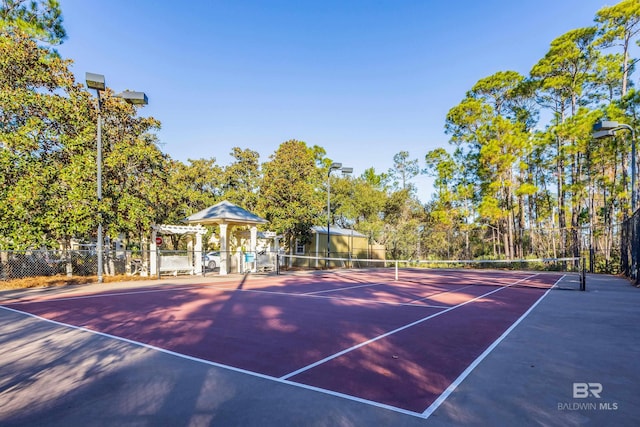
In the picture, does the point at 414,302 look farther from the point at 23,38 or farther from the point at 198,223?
the point at 23,38

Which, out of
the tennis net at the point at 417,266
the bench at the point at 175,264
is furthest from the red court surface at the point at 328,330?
the tennis net at the point at 417,266

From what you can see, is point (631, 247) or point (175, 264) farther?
point (175, 264)

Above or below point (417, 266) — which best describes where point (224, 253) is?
above

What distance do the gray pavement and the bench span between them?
1297cm

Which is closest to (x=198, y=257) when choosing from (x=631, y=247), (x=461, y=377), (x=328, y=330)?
(x=328, y=330)

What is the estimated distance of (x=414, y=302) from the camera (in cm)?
986

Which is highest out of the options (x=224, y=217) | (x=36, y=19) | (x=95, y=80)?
(x=36, y=19)

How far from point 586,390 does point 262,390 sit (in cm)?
324

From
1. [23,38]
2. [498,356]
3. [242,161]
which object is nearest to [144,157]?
[23,38]

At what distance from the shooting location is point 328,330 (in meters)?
6.54

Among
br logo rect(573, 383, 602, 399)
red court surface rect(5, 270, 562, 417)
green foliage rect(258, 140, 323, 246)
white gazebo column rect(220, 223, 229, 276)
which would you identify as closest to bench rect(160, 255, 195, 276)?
white gazebo column rect(220, 223, 229, 276)

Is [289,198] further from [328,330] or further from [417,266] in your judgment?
[328,330]

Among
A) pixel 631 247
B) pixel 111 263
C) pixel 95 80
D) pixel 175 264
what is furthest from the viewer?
pixel 175 264

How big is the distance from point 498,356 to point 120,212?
629 inches
